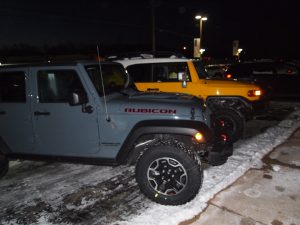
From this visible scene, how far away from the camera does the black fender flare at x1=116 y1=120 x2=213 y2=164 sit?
389 cm

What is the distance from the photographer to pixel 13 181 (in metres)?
4.96

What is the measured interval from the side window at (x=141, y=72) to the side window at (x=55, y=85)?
3.20 m

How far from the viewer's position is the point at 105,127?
13.8 feet

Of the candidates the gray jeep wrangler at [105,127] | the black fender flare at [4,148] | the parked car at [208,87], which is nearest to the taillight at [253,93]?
the parked car at [208,87]

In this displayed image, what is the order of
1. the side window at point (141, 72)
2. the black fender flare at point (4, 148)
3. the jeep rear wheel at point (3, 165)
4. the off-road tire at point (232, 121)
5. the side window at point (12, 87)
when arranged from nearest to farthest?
the side window at point (12, 87) → the black fender flare at point (4, 148) → the jeep rear wheel at point (3, 165) → the off-road tire at point (232, 121) → the side window at point (141, 72)

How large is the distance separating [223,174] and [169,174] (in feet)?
4.50

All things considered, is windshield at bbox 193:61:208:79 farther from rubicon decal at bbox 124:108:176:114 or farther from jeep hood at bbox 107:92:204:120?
rubicon decal at bbox 124:108:176:114

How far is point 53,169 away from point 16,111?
145 centimetres

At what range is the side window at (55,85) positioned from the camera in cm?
429

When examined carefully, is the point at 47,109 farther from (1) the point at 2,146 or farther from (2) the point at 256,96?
(2) the point at 256,96

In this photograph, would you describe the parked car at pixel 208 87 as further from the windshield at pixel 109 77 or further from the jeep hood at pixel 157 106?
the jeep hood at pixel 157 106

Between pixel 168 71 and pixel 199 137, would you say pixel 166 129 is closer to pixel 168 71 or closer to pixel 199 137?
pixel 199 137

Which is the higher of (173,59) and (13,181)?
(173,59)

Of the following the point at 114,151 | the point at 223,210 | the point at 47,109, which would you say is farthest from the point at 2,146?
the point at 223,210
